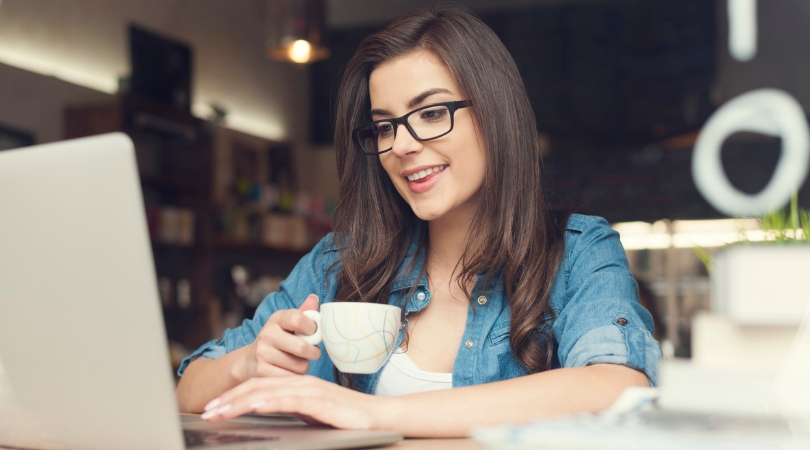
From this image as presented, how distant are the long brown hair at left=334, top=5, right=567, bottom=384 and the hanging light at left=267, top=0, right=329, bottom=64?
215cm

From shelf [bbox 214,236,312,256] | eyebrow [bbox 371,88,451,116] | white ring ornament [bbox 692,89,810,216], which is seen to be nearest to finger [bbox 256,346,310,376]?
eyebrow [bbox 371,88,451,116]

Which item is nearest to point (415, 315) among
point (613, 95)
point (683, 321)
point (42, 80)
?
point (42, 80)

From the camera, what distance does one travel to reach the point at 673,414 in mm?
634

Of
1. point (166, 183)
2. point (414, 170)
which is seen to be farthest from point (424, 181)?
point (166, 183)

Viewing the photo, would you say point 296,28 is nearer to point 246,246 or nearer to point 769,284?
point 246,246

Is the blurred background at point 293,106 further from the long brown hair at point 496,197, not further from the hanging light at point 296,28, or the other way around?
the long brown hair at point 496,197

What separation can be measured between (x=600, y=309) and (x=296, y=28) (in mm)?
2747

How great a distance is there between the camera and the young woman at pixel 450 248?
1218mm

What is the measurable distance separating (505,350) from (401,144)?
1.31 ft

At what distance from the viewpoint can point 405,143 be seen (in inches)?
51.7

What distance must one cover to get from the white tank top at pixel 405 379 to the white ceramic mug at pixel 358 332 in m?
0.28

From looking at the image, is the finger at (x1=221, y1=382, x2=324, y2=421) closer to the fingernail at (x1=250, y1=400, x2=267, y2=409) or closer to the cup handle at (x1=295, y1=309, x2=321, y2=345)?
the fingernail at (x1=250, y1=400, x2=267, y2=409)

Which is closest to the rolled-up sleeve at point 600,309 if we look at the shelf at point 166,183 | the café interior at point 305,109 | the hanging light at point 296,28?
the café interior at point 305,109

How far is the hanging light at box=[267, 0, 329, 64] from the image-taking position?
3.52 m
